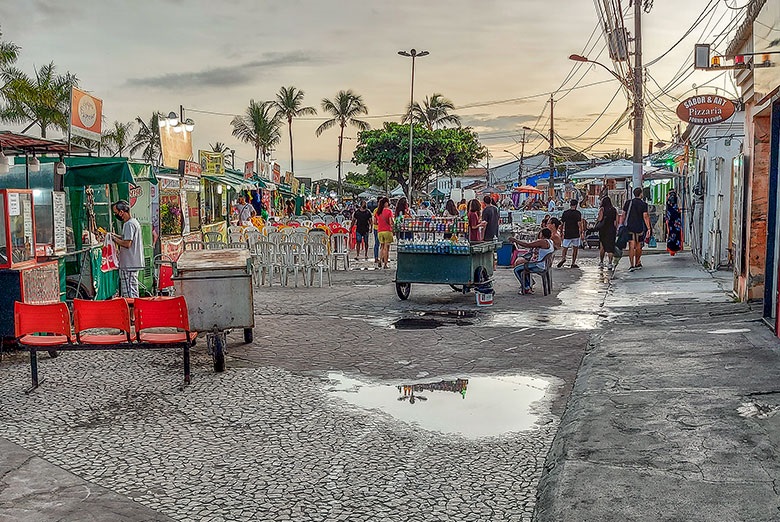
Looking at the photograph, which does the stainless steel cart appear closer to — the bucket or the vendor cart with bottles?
the vendor cart with bottles

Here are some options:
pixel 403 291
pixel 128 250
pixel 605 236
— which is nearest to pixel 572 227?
pixel 605 236

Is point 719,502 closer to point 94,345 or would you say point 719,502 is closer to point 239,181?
point 94,345

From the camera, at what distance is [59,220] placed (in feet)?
36.5

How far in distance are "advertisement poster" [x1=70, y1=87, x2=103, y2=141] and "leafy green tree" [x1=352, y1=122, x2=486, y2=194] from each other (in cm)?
4073

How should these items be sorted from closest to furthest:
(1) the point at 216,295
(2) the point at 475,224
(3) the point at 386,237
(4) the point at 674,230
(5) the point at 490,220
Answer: (1) the point at 216,295
(2) the point at 475,224
(5) the point at 490,220
(3) the point at 386,237
(4) the point at 674,230

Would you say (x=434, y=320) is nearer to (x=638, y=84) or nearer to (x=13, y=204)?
(x=13, y=204)

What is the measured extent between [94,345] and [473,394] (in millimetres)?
3822

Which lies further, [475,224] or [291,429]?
[475,224]

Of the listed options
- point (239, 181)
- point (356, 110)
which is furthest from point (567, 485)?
point (356, 110)

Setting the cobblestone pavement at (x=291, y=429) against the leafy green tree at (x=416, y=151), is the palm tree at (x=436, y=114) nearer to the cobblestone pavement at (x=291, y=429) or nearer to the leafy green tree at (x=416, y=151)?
the leafy green tree at (x=416, y=151)

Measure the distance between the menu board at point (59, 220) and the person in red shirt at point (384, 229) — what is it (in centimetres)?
1022

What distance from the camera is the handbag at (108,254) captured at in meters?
12.5

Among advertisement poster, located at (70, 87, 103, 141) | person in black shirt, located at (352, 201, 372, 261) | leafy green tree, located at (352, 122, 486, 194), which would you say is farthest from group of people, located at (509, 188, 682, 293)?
leafy green tree, located at (352, 122, 486, 194)

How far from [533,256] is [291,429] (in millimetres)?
8979
